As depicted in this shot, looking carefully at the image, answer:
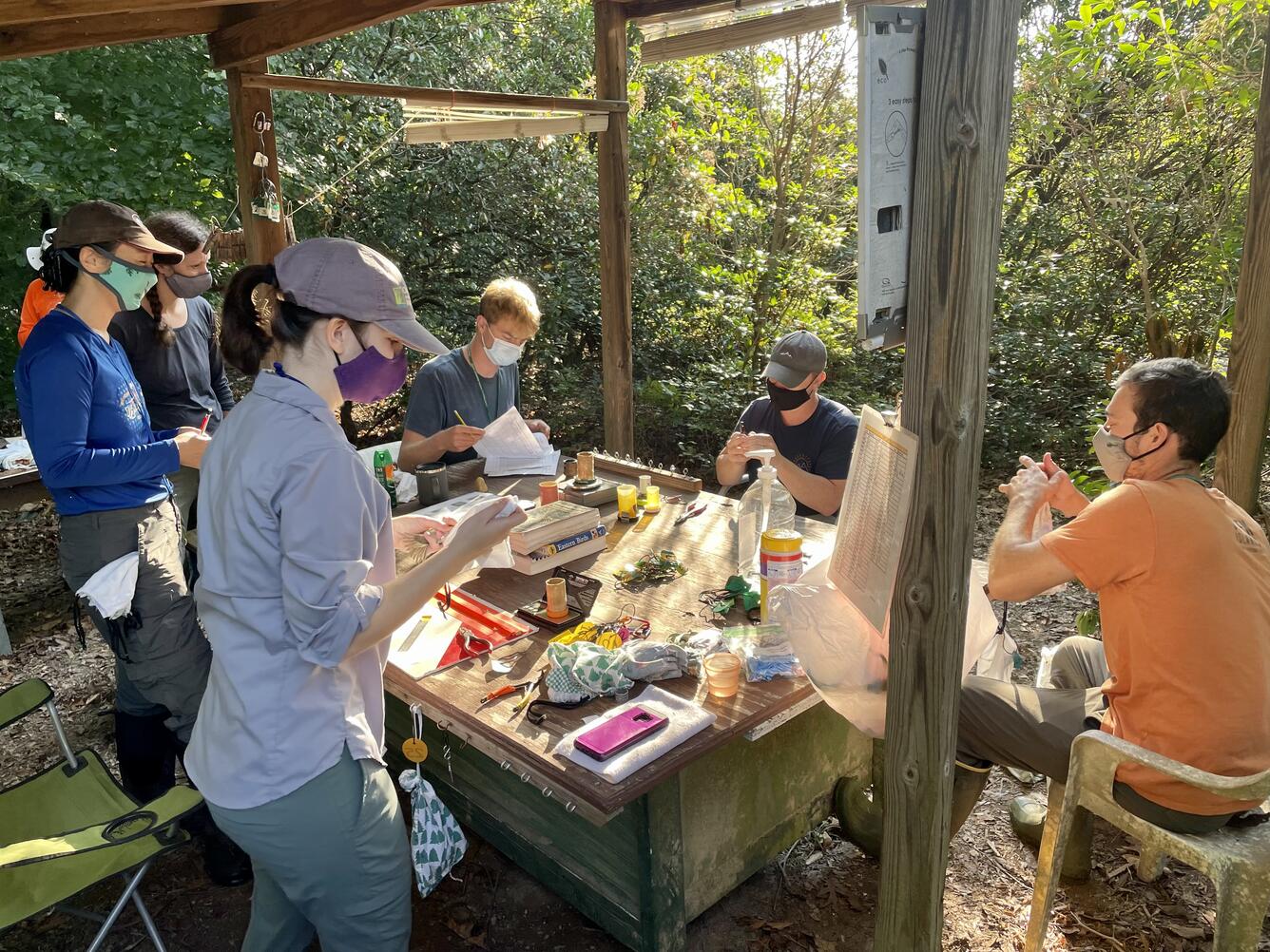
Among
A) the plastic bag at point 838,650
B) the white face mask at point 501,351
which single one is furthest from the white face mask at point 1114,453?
the white face mask at point 501,351

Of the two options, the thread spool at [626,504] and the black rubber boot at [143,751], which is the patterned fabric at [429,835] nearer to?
the black rubber boot at [143,751]

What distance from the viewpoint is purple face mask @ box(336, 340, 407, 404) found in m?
1.82

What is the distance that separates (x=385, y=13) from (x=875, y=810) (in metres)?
3.64

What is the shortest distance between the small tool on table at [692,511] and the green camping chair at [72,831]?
6.49 feet

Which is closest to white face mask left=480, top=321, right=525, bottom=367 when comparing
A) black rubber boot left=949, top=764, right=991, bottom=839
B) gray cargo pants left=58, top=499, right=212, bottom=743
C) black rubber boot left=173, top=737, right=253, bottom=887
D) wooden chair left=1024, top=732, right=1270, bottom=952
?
gray cargo pants left=58, top=499, right=212, bottom=743

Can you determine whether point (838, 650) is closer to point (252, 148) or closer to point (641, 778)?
point (641, 778)

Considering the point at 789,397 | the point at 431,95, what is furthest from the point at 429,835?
the point at 431,95

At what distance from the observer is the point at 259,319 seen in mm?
1784

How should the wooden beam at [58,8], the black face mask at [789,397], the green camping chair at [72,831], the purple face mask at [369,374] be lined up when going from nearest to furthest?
the purple face mask at [369,374]
the green camping chair at [72,831]
the wooden beam at [58,8]
the black face mask at [789,397]

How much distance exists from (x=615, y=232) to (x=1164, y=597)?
13.5ft

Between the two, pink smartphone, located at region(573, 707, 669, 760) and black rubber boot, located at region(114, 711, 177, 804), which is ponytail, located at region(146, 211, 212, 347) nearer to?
black rubber boot, located at region(114, 711, 177, 804)

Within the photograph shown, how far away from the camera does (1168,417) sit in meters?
2.32

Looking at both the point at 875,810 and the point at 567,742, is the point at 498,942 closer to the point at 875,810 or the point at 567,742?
the point at 567,742

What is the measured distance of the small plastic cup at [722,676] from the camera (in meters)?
2.28
